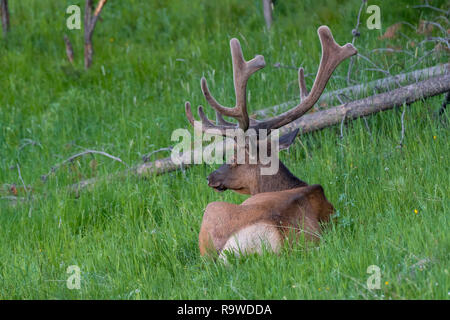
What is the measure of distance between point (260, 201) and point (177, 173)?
7.88 feet

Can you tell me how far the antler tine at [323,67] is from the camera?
17.8 feet

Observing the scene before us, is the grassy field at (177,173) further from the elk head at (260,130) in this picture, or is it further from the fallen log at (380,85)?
the elk head at (260,130)

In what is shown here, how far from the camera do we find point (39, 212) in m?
6.75

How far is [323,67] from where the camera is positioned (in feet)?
18.1

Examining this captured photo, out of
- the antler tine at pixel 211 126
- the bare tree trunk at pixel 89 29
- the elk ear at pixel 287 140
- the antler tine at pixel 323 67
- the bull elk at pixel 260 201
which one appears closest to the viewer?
the bull elk at pixel 260 201

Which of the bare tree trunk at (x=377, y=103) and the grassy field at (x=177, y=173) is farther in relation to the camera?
the bare tree trunk at (x=377, y=103)

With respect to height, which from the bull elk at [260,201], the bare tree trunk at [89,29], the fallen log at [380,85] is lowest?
the bull elk at [260,201]

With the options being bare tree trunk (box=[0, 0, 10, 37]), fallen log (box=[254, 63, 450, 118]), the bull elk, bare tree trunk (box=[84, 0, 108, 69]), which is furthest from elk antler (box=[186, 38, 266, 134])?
bare tree trunk (box=[0, 0, 10, 37])

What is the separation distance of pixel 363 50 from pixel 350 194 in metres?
3.45

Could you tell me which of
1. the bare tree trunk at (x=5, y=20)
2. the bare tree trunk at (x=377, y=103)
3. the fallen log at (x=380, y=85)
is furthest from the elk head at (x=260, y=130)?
the bare tree trunk at (x=5, y=20)

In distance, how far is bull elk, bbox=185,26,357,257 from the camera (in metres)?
4.66

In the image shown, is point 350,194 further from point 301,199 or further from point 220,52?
point 220,52

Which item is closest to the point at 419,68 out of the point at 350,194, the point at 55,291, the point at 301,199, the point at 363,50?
the point at 363,50
